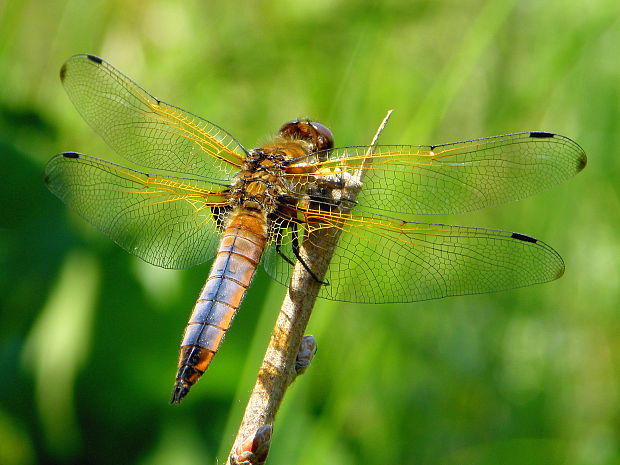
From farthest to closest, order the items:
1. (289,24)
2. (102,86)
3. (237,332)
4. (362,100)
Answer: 1. (289,24)
2. (362,100)
3. (237,332)
4. (102,86)

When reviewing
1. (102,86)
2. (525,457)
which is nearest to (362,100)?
(102,86)

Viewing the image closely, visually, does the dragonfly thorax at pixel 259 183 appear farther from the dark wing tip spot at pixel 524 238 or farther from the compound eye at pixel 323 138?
the dark wing tip spot at pixel 524 238

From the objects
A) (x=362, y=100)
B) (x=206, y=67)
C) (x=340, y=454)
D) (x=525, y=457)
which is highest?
(x=206, y=67)

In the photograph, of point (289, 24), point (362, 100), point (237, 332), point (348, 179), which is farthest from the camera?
point (289, 24)

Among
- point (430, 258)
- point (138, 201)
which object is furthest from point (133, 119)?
point (430, 258)

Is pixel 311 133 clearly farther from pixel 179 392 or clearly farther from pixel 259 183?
pixel 179 392

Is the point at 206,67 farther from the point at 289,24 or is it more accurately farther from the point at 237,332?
the point at 237,332

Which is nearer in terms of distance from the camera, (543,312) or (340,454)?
(340,454)
